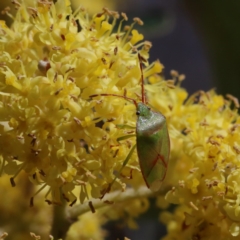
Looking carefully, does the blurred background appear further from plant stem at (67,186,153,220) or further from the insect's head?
the insect's head

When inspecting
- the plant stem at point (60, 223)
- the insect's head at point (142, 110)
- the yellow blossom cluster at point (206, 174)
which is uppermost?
the insect's head at point (142, 110)

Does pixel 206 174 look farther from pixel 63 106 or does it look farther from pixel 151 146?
pixel 63 106

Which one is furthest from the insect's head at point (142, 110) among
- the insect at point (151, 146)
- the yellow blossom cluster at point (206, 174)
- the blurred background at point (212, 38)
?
the blurred background at point (212, 38)

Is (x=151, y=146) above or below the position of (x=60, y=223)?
above

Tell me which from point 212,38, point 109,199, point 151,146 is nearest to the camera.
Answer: point 151,146

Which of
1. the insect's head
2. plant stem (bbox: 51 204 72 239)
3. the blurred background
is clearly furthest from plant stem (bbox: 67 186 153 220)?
the blurred background

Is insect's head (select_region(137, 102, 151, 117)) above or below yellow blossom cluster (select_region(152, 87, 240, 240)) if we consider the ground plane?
above

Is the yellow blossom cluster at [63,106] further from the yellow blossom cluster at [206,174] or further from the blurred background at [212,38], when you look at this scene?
the blurred background at [212,38]

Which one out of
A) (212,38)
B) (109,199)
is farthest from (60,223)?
(212,38)

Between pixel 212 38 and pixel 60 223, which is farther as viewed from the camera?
pixel 212 38
